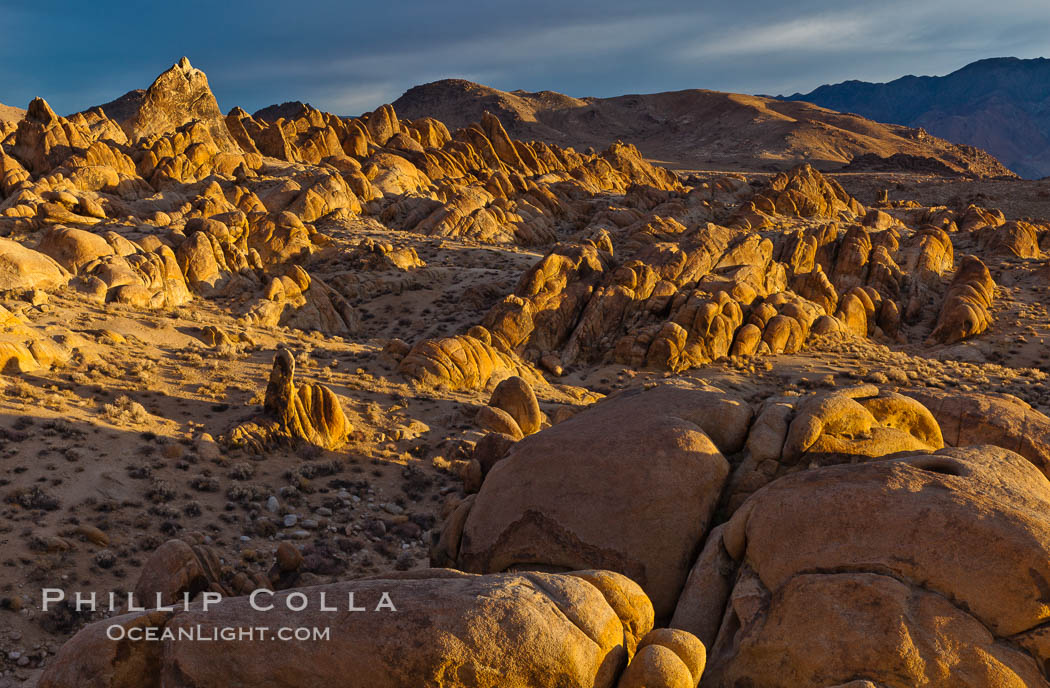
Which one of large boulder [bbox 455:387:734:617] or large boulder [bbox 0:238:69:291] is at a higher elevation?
large boulder [bbox 0:238:69:291]

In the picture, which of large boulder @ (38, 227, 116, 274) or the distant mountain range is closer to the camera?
large boulder @ (38, 227, 116, 274)

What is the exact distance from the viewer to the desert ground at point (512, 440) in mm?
8297

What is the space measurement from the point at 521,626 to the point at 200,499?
13106mm

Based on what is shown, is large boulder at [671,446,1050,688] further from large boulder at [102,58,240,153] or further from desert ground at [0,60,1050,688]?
large boulder at [102,58,240,153]

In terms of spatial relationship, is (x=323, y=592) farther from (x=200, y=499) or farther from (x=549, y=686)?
(x=200, y=499)

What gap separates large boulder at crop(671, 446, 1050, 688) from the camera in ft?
26.4

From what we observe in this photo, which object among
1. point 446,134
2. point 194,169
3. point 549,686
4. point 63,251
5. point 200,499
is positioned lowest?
point 200,499

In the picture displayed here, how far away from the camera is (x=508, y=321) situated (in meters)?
36.5

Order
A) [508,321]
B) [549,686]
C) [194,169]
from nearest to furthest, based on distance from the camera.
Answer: [549,686] < [508,321] < [194,169]

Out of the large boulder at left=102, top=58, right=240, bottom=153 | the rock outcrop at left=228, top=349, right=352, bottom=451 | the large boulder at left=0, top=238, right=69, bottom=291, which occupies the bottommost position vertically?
the rock outcrop at left=228, top=349, right=352, bottom=451

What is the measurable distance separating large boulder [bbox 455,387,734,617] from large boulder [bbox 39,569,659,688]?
287 centimetres

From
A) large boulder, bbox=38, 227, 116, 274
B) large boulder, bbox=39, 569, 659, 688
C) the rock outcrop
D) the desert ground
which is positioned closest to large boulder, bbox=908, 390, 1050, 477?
the desert ground

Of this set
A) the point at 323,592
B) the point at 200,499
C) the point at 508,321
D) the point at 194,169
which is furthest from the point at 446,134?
the point at 323,592

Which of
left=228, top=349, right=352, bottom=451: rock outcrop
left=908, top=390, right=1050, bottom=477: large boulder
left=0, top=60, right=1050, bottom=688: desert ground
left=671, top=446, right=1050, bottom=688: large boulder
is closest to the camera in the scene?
left=671, top=446, right=1050, bottom=688: large boulder
